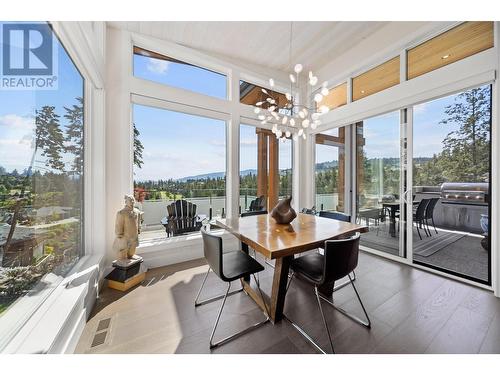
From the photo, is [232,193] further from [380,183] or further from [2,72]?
[2,72]

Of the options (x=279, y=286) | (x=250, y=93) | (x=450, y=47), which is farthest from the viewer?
(x=250, y=93)

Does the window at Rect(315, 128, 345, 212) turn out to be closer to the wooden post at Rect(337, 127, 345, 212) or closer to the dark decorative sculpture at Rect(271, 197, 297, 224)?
the wooden post at Rect(337, 127, 345, 212)

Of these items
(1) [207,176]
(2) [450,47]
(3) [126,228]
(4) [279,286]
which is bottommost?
(4) [279,286]

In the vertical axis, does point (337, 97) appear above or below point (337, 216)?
above

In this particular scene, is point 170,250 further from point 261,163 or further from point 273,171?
point 273,171

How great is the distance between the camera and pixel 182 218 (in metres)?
3.28

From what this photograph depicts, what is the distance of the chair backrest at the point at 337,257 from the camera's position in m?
1.44

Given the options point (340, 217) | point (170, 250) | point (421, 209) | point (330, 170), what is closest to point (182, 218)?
point (170, 250)

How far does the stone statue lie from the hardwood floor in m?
0.47

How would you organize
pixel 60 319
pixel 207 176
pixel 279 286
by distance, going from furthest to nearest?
pixel 207 176 < pixel 279 286 < pixel 60 319

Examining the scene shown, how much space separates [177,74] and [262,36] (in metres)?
1.48

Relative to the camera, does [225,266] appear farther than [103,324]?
Yes
